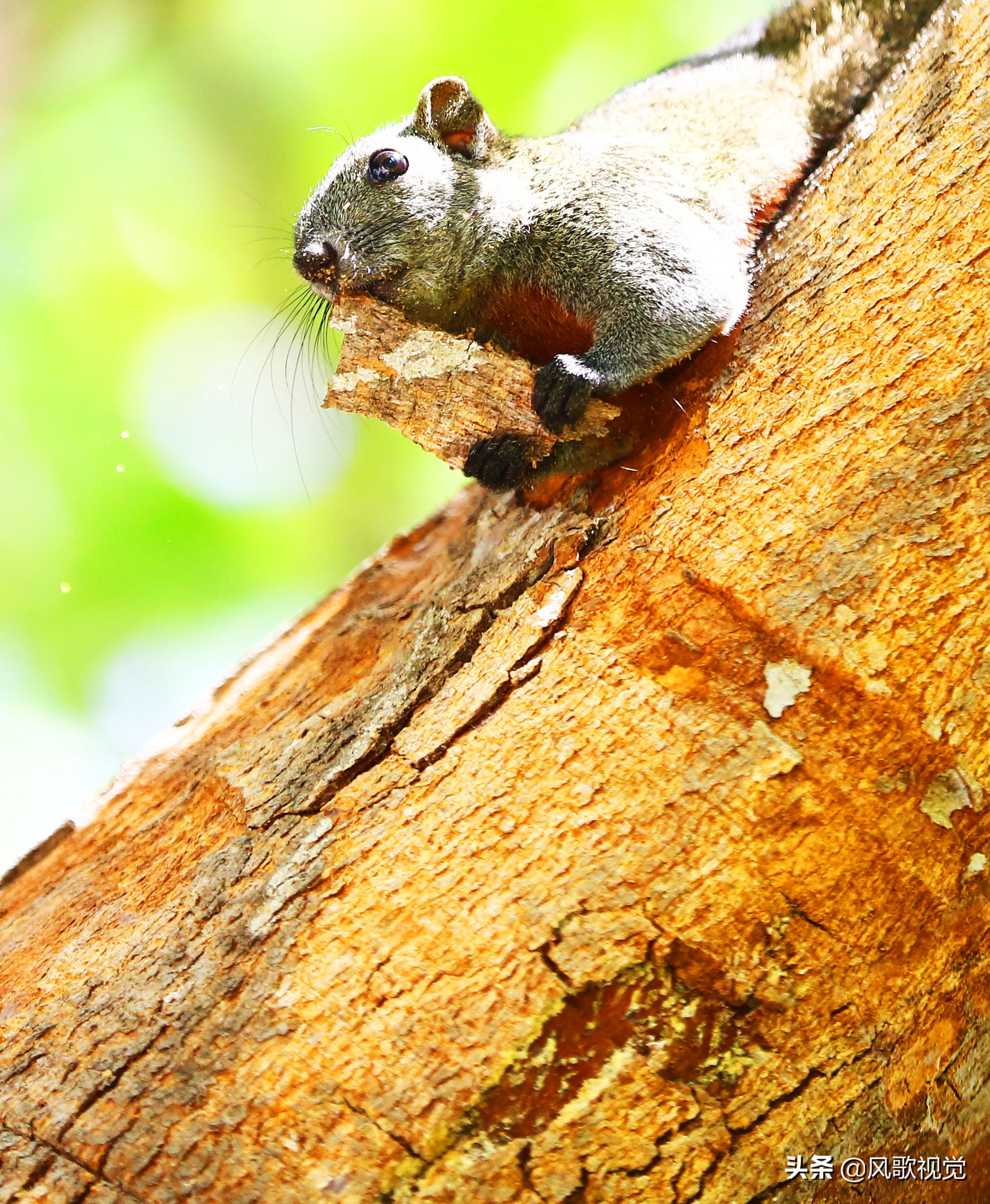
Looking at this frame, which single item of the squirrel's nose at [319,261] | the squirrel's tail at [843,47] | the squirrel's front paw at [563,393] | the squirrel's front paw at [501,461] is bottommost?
the squirrel's front paw at [563,393]

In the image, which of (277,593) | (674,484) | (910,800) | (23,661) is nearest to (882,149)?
(674,484)

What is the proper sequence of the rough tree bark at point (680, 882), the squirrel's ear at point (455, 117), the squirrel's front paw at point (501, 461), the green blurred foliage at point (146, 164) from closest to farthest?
the rough tree bark at point (680, 882) → the squirrel's front paw at point (501, 461) → the squirrel's ear at point (455, 117) → the green blurred foliage at point (146, 164)

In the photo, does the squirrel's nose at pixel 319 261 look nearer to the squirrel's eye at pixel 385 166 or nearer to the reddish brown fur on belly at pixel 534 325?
the squirrel's eye at pixel 385 166

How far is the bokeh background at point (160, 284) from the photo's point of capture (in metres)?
3.98

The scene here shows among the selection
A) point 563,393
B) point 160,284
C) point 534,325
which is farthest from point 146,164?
point 563,393

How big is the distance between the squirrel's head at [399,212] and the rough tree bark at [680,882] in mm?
1018

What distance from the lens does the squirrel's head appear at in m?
2.68

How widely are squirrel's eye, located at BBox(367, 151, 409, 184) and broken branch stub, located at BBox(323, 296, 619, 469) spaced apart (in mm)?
662

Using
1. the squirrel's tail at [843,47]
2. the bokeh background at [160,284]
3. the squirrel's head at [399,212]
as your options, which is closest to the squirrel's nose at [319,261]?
the squirrel's head at [399,212]

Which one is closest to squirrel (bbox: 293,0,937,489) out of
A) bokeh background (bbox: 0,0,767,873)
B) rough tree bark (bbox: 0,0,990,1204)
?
rough tree bark (bbox: 0,0,990,1204)

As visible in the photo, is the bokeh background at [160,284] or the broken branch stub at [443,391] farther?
the bokeh background at [160,284]

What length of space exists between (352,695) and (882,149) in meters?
1.88

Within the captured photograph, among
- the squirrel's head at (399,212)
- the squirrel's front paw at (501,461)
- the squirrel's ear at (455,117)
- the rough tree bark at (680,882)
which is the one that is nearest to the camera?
the rough tree bark at (680,882)

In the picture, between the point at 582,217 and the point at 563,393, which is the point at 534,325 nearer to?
the point at 582,217
